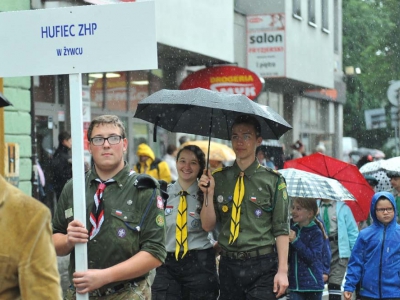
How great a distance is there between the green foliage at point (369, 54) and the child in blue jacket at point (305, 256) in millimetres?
39171

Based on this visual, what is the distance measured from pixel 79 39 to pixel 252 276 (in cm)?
238

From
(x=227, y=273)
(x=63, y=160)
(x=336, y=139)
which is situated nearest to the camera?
(x=227, y=273)

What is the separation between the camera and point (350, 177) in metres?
10.3

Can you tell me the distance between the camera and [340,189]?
926 cm

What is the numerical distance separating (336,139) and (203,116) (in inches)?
1433

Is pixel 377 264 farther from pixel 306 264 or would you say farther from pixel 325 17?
pixel 325 17

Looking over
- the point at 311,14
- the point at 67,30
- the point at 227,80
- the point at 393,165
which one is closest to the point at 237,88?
the point at 227,80

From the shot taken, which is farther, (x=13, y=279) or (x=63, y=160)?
(x=63, y=160)

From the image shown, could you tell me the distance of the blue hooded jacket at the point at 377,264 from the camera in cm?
812

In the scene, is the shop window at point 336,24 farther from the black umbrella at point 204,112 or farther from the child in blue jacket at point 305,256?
the black umbrella at point 204,112

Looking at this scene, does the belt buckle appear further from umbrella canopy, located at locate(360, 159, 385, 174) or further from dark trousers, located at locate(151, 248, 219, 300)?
umbrella canopy, located at locate(360, 159, 385, 174)

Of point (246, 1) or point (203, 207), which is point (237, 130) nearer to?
point (203, 207)

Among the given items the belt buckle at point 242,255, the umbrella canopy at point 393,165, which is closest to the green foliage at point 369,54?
the umbrella canopy at point 393,165

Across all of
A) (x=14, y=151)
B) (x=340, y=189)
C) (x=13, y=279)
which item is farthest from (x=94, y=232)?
(x=14, y=151)
